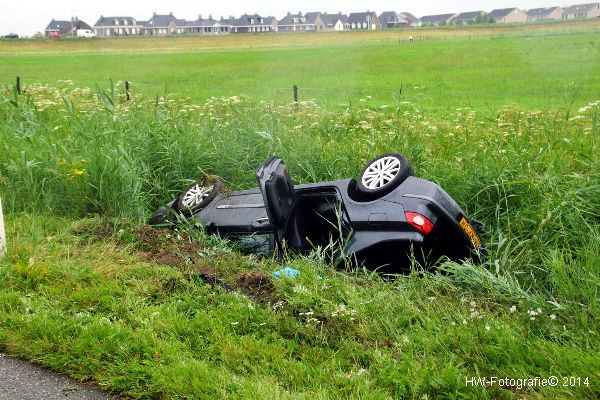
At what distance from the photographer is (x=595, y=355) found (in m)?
3.31

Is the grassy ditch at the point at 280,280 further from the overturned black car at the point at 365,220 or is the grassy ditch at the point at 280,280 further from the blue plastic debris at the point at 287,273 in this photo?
the overturned black car at the point at 365,220

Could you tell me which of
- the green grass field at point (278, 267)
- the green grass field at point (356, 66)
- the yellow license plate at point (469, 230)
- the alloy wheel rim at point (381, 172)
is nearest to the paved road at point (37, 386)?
the green grass field at point (278, 267)

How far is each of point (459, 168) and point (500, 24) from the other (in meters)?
8.31

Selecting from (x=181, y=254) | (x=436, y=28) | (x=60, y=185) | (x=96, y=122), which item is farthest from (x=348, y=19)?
(x=181, y=254)

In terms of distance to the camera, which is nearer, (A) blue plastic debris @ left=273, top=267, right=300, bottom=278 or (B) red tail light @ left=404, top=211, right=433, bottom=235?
(A) blue plastic debris @ left=273, top=267, right=300, bottom=278

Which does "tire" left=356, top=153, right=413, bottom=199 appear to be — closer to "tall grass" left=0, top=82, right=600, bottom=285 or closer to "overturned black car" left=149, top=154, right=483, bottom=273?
"overturned black car" left=149, top=154, right=483, bottom=273

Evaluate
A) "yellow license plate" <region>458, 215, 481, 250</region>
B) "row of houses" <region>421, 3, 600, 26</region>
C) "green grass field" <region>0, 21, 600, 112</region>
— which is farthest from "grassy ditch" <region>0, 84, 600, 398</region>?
"row of houses" <region>421, 3, 600, 26</region>

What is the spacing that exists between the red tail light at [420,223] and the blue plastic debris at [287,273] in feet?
2.73

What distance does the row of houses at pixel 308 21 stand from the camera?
41.4ft

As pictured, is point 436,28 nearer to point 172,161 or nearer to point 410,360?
point 172,161

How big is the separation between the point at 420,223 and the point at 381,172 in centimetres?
82

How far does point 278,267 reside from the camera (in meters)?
5.05

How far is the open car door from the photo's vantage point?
511cm

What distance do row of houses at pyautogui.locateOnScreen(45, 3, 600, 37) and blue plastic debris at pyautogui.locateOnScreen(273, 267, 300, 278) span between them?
8729mm
